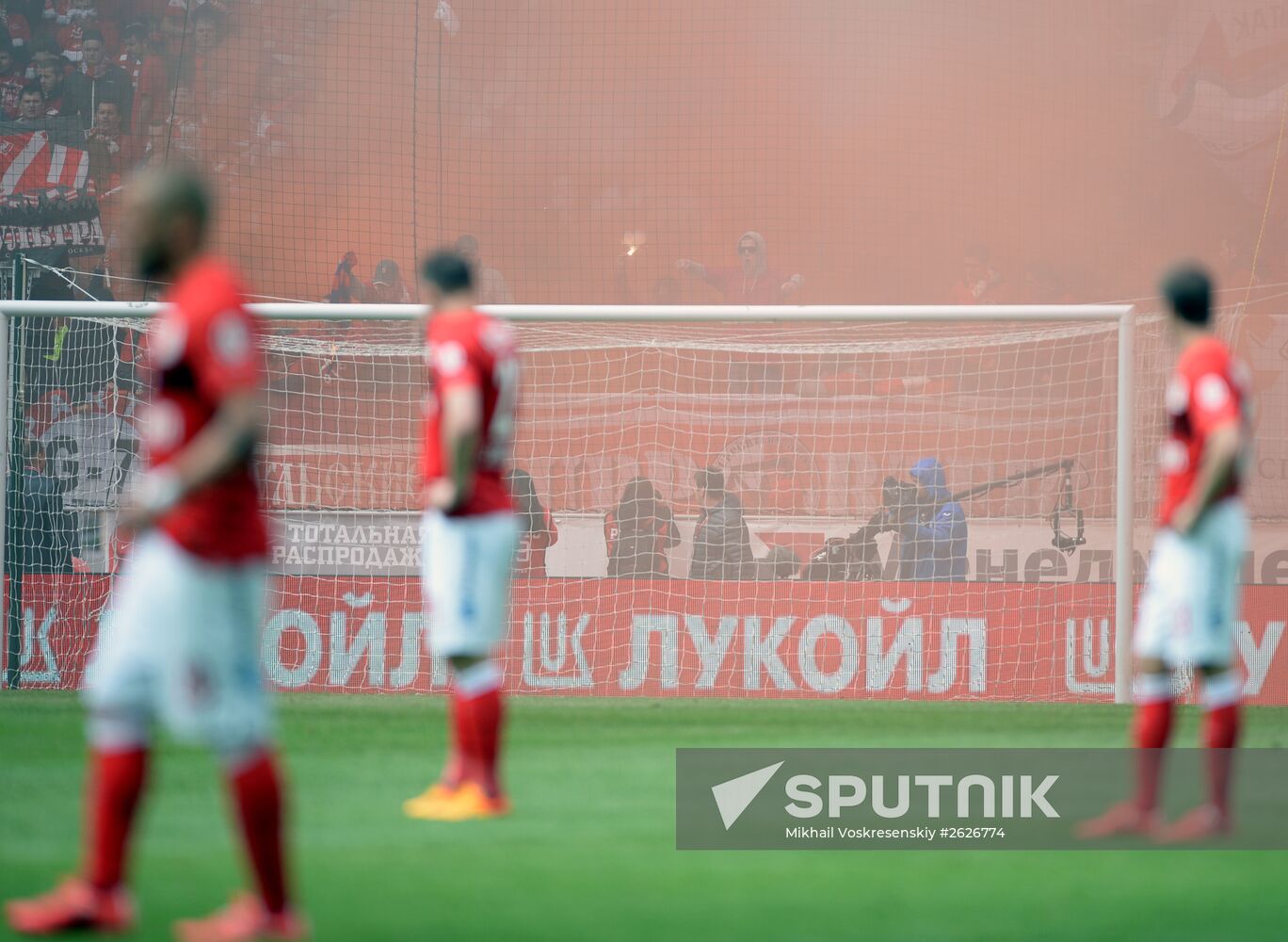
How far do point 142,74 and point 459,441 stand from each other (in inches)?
612

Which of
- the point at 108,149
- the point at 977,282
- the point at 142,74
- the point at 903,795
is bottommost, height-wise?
the point at 903,795

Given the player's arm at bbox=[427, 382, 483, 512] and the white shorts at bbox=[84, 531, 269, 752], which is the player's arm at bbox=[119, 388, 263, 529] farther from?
the player's arm at bbox=[427, 382, 483, 512]

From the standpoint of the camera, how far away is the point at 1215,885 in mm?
4234

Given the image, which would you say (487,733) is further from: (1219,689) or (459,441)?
(1219,689)

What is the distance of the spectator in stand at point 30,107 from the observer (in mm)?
17438

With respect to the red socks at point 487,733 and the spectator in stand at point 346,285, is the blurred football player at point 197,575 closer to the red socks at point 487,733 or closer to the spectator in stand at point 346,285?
the red socks at point 487,733

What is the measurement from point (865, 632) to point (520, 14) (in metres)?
12.7

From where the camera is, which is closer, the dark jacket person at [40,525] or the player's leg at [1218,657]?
the player's leg at [1218,657]

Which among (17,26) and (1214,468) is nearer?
(1214,468)

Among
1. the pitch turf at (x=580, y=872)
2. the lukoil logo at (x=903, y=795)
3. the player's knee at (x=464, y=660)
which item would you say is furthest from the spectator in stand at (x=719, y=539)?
the player's knee at (x=464, y=660)

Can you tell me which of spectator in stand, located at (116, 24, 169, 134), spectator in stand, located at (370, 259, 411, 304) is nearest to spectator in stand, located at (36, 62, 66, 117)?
spectator in stand, located at (116, 24, 169, 134)

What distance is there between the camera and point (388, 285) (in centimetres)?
1770

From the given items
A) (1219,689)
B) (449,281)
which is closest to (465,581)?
(449,281)

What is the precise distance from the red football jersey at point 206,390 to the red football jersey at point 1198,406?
2.88 metres
